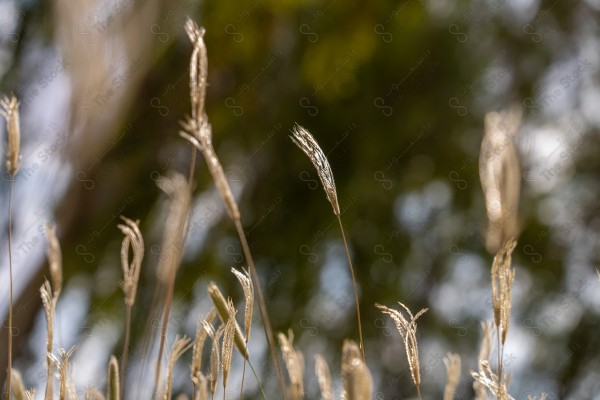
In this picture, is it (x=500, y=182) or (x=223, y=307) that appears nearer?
(x=500, y=182)

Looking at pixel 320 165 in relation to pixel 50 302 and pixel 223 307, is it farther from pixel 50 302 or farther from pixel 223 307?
pixel 50 302

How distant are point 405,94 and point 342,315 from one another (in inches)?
66.2

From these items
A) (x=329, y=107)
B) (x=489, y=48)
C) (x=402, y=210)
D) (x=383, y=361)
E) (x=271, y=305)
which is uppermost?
(x=489, y=48)

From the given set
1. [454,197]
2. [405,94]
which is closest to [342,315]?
[454,197]

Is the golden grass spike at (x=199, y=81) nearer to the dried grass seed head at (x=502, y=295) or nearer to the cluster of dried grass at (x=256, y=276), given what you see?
the cluster of dried grass at (x=256, y=276)

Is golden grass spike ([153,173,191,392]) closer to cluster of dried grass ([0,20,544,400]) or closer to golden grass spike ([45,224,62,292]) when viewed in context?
cluster of dried grass ([0,20,544,400])

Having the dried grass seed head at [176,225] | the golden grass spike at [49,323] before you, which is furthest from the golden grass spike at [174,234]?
the golden grass spike at [49,323]

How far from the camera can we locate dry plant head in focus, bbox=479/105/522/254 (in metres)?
0.71

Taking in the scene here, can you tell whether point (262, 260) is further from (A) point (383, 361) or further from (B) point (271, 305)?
(A) point (383, 361)

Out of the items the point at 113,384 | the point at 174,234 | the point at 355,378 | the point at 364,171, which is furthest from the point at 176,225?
the point at 364,171

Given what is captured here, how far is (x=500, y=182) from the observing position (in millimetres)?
717

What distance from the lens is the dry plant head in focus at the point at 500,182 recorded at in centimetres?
71

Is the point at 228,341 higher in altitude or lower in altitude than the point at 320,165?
lower

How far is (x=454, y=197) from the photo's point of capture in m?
5.46
